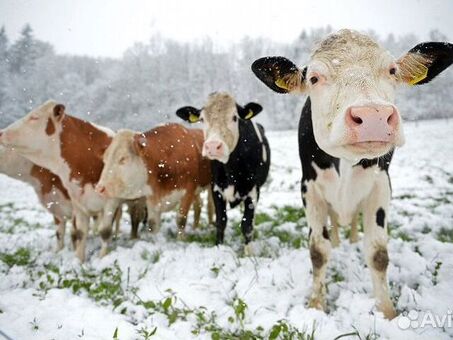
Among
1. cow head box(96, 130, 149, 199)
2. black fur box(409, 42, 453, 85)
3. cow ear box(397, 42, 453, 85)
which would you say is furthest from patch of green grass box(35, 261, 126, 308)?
black fur box(409, 42, 453, 85)

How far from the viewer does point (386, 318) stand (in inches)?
97.0

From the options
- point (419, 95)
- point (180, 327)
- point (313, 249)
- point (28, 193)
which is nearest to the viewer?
point (180, 327)

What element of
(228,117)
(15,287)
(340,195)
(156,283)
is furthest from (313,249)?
(15,287)

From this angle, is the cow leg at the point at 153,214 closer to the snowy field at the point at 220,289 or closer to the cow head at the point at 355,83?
the snowy field at the point at 220,289

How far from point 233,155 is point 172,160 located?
1199 millimetres

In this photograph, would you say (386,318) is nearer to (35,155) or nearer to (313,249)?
(313,249)

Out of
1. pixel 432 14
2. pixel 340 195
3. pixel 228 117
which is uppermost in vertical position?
pixel 432 14

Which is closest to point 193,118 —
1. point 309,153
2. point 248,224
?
point 248,224

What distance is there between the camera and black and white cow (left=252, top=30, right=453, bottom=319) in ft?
5.98

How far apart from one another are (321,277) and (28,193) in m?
15.2

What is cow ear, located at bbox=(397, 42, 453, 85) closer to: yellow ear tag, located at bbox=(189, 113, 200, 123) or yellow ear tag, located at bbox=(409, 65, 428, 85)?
yellow ear tag, located at bbox=(409, 65, 428, 85)

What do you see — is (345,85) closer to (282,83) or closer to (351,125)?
(351,125)

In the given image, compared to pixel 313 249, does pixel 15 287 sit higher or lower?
lower

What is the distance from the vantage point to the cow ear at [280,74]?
2.60m
